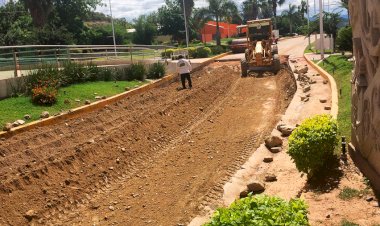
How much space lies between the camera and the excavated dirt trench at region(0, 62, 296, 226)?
744 cm

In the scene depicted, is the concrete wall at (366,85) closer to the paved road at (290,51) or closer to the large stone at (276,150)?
the large stone at (276,150)

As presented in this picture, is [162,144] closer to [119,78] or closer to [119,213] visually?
[119,213]

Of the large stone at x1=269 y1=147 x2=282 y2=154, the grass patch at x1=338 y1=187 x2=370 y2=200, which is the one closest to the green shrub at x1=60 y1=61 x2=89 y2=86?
the large stone at x1=269 y1=147 x2=282 y2=154

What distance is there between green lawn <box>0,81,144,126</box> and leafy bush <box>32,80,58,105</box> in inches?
7.1

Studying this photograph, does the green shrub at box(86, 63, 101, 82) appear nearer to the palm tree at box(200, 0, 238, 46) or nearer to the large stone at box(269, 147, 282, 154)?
the large stone at box(269, 147, 282, 154)

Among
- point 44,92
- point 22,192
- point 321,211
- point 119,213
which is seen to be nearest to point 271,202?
point 321,211

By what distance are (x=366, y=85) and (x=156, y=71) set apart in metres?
15.4

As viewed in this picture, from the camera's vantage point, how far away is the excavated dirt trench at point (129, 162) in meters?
7.44

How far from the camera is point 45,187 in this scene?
820 centimetres

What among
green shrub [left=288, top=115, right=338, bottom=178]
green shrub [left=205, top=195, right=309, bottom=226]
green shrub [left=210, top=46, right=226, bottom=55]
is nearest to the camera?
green shrub [left=205, top=195, right=309, bottom=226]

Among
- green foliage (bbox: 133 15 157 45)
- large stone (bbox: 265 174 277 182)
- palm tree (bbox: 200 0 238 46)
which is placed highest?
palm tree (bbox: 200 0 238 46)

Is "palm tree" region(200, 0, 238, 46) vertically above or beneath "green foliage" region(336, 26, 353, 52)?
above

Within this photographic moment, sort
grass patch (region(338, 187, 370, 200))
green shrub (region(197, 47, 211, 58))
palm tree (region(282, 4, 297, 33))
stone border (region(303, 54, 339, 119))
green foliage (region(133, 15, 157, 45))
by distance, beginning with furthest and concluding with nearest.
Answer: palm tree (region(282, 4, 297, 33)), green foliage (region(133, 15, 157, 45)), green shrub (region(197, 47, 211, 58)), stone border (region(303, 54, 339, 119)), grass patch (region(338, 187, 370, 200))

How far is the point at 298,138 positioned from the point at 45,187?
462 cm
